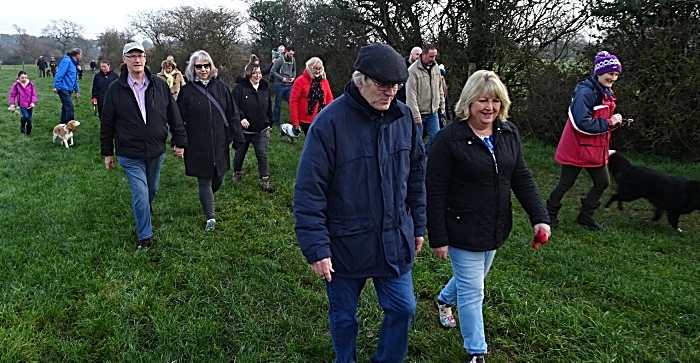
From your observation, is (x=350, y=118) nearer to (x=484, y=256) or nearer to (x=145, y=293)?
(x=484, y=256)

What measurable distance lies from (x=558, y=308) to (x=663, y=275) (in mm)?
1420

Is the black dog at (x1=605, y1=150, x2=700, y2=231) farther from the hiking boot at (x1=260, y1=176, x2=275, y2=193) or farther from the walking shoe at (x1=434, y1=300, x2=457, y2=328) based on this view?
the hiking boot at (x1=260, y1=176, x2=275, y2=193)

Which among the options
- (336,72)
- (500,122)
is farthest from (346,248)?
(336,72)

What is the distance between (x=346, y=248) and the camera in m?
2.44

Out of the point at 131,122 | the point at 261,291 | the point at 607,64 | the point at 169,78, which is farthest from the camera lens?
the point at 169,78

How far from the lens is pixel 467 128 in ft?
9.23

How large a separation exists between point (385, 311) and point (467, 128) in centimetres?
111

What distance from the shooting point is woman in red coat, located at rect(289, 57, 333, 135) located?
706 centimetres

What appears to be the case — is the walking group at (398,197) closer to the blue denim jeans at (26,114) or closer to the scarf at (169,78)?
the scarf at (169,78)

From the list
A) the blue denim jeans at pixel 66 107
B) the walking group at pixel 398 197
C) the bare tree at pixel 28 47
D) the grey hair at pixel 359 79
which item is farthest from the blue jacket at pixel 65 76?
the bare tree at pixel 28 47

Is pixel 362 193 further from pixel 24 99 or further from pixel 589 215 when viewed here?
pixel 24 99

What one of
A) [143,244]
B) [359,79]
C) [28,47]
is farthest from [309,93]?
[28,47]

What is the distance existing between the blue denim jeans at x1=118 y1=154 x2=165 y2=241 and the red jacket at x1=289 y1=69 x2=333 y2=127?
2.68m

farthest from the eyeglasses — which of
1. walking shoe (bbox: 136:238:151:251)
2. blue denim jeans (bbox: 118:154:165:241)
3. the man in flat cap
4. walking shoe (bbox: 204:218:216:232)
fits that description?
walking shoe (bbox: 204:218:216:232)
